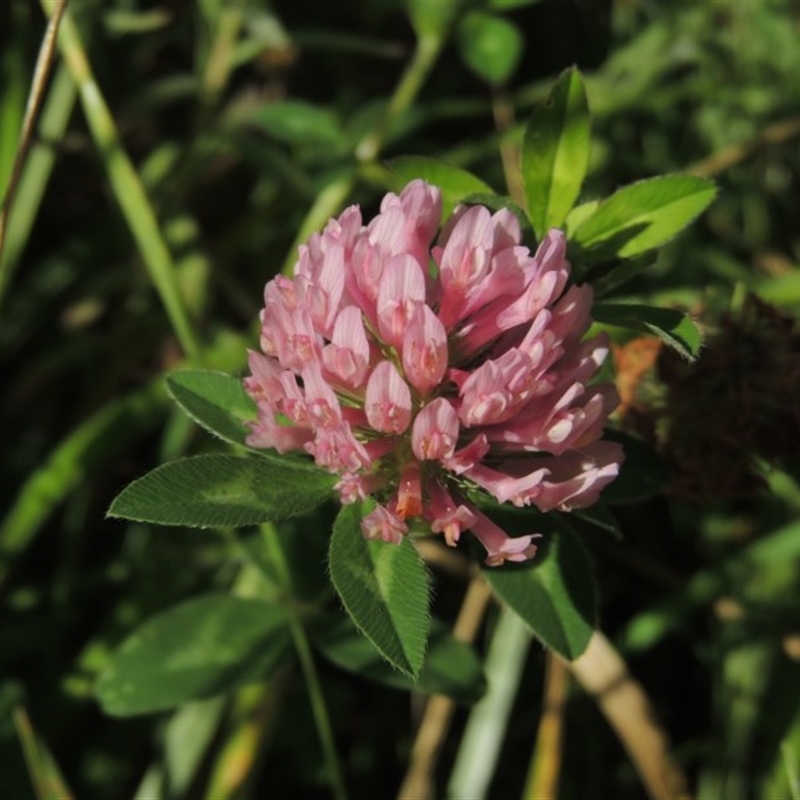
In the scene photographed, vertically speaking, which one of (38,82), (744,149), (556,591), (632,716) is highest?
(38,82)

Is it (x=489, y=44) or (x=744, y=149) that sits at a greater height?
(x=489, y=44)

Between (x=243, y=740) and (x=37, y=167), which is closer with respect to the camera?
(x=243, y=740)

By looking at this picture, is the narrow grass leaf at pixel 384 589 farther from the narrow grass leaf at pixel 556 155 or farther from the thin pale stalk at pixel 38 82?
the thin pale stalk at pixel 38 82

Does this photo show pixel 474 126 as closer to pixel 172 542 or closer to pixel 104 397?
pixel 104 397

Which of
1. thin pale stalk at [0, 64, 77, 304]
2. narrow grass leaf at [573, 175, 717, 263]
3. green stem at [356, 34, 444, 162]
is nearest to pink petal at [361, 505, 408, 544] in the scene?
narrow grass leaf at [573, 175, 717, 263]

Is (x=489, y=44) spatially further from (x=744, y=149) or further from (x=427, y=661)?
(x=427, y=661)

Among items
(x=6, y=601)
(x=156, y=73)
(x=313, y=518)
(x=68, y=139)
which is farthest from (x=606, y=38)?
(x=6, y=601)

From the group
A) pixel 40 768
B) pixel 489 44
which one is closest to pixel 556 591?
pixel 40 768
